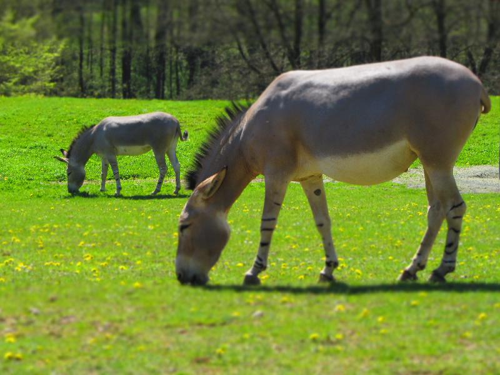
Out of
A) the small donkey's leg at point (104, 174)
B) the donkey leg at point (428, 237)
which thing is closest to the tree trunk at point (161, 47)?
the small donkey's leg at point (104, 174)

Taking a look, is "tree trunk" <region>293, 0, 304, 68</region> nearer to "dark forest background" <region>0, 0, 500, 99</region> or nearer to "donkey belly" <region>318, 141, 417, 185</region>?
"dark forest background" <region>0, 0, 500, 99</region>

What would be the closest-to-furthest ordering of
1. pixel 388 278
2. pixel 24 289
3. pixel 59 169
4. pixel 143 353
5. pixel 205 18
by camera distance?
pixel 143 353, pixel 24 289, pixel 388 278, pixel 59 169, pixel 205 18

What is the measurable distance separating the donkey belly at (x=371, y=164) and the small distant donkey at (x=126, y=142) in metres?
13.6

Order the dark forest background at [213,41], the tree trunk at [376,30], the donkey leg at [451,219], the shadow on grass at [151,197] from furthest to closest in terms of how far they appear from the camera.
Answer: the dark forest background at [213,41], the tree trunk at [376,30], the shadow on grass at [151,197], the donkey leg at [451,219]

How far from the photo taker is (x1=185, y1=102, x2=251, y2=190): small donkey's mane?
11.7m

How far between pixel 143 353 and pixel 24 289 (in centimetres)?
317

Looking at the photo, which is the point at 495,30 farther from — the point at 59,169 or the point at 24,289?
the point at 24,289

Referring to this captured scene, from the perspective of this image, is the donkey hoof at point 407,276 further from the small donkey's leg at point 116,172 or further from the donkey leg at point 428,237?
the small donkey's leg at point 116,172

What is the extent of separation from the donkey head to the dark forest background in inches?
1555

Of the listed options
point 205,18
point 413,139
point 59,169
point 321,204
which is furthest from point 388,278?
point 205,18

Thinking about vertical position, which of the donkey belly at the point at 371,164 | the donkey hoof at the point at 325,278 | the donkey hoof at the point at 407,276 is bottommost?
the donkey hoof at the point at 325,278

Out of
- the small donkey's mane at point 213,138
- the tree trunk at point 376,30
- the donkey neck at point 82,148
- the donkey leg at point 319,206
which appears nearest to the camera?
the donkey leg at point 319,206

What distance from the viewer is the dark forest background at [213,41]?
5038cm

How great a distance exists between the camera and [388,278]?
1130 cm
